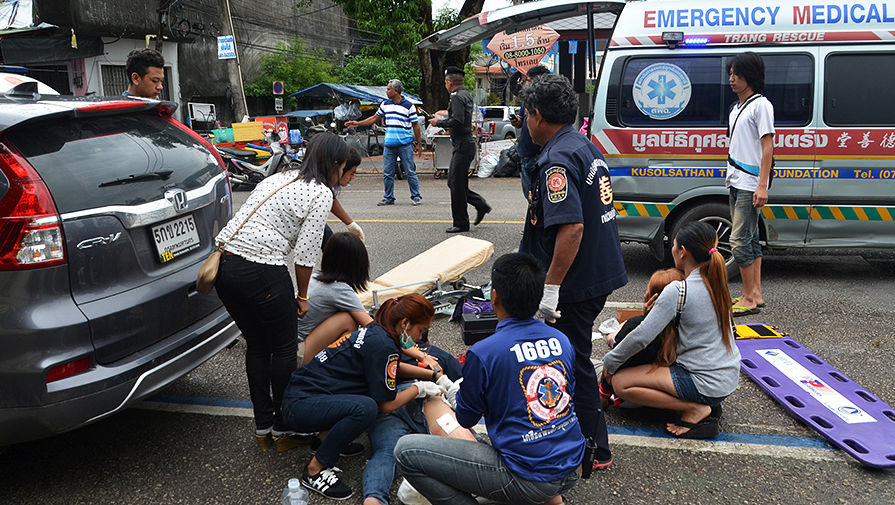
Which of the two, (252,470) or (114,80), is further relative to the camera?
(114,80)

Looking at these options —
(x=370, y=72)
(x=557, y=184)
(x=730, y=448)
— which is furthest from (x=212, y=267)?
(x=370, y=72)

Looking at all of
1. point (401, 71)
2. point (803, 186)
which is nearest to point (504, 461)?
point (803, 186)

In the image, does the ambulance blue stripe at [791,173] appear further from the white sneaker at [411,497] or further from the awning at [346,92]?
the awning at [346,92]

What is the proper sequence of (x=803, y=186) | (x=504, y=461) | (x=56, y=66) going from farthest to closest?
1. (x=56, y=66)
2. (x=803, y=186)
3. (x=504, y=461)

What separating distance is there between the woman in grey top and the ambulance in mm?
2562

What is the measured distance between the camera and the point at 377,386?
3084 mm

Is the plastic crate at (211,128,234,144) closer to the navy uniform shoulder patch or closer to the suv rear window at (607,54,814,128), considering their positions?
the suv rear window at (607,54,814,128)

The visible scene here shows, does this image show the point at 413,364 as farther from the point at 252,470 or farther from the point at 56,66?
the point at 56,66

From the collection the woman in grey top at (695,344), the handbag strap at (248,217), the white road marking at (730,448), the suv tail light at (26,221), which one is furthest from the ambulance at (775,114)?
the suv tail light at (26,221)

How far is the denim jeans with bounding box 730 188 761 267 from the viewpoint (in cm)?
514

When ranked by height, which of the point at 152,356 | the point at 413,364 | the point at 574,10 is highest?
the point at 574,10

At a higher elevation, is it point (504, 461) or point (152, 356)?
point (152, 356)

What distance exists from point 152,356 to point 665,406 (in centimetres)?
249

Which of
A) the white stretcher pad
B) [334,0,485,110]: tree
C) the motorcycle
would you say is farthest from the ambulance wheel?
[334,0,485,110]: tree
